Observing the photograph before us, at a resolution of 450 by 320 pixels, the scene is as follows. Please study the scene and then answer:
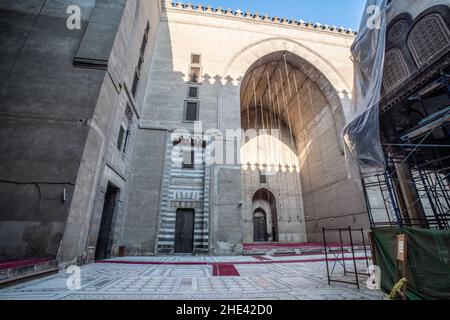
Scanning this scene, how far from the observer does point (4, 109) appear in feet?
18.4

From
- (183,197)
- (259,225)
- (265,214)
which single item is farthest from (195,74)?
(259,225)

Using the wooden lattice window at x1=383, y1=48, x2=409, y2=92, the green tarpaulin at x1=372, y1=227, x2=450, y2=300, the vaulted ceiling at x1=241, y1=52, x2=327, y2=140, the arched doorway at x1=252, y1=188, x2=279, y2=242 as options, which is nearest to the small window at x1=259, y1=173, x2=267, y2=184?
the arched doorway at x1=252, y1=188, x2=279, y2=242

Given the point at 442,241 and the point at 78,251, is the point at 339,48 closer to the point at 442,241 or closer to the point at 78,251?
the point at 442,241

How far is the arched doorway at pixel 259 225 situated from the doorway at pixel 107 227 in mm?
12796

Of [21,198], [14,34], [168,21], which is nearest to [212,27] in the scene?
[168,21]

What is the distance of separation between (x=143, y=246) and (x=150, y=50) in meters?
11.9

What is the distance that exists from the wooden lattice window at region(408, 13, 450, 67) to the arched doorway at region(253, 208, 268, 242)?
1512 centimetres

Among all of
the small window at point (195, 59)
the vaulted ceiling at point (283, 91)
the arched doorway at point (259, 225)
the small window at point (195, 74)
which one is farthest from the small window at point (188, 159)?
the arched doorway at point (259, 225)

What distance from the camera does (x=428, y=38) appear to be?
5930 millimetres

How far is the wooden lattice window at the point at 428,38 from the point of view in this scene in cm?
558

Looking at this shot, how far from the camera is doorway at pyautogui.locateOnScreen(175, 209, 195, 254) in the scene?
31.9 ft

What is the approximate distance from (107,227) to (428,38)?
13378 millimetres

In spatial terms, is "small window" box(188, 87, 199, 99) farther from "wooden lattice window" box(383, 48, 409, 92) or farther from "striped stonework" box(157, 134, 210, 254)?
"wooden lattice window" box(383, 48, 409, 92)

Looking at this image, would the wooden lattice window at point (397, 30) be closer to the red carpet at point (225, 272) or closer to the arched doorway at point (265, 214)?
the red carpet at point (225, 272)
